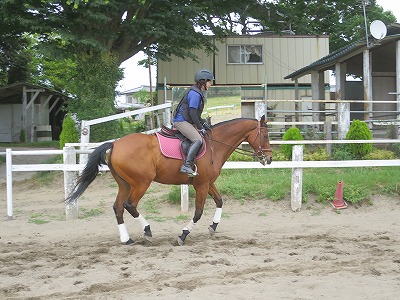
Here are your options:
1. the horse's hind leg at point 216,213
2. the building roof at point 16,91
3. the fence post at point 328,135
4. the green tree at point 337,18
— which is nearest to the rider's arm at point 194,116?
the horse's hind leg at point 216,213

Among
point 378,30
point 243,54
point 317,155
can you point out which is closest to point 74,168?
point 317,155

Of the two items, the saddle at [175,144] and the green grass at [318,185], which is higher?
the saddle at [175,144]

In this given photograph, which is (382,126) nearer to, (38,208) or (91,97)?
(91,97)

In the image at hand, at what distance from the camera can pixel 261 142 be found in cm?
935

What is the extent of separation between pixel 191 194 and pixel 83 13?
9613mm

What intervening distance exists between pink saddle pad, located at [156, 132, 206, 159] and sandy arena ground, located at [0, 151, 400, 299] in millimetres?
1326

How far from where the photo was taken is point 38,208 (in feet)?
39.7

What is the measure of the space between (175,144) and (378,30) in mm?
11881

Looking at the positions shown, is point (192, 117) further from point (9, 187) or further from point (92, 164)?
point (9, 187)

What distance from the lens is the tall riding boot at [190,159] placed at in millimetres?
8438

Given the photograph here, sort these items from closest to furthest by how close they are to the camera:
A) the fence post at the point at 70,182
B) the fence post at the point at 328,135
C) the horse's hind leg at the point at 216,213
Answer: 1. the horse's hind leg at the point at 216,213
2. the fence post at the point at 70,182
3. the fence post at the point at 328,135

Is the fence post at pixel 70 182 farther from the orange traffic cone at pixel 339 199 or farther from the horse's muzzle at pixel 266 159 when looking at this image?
the orange traffic cone at pixel 339 199

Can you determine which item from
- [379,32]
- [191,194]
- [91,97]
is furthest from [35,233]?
[379,32]

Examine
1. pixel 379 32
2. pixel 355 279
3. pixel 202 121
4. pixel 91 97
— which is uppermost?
pixel 379 32
